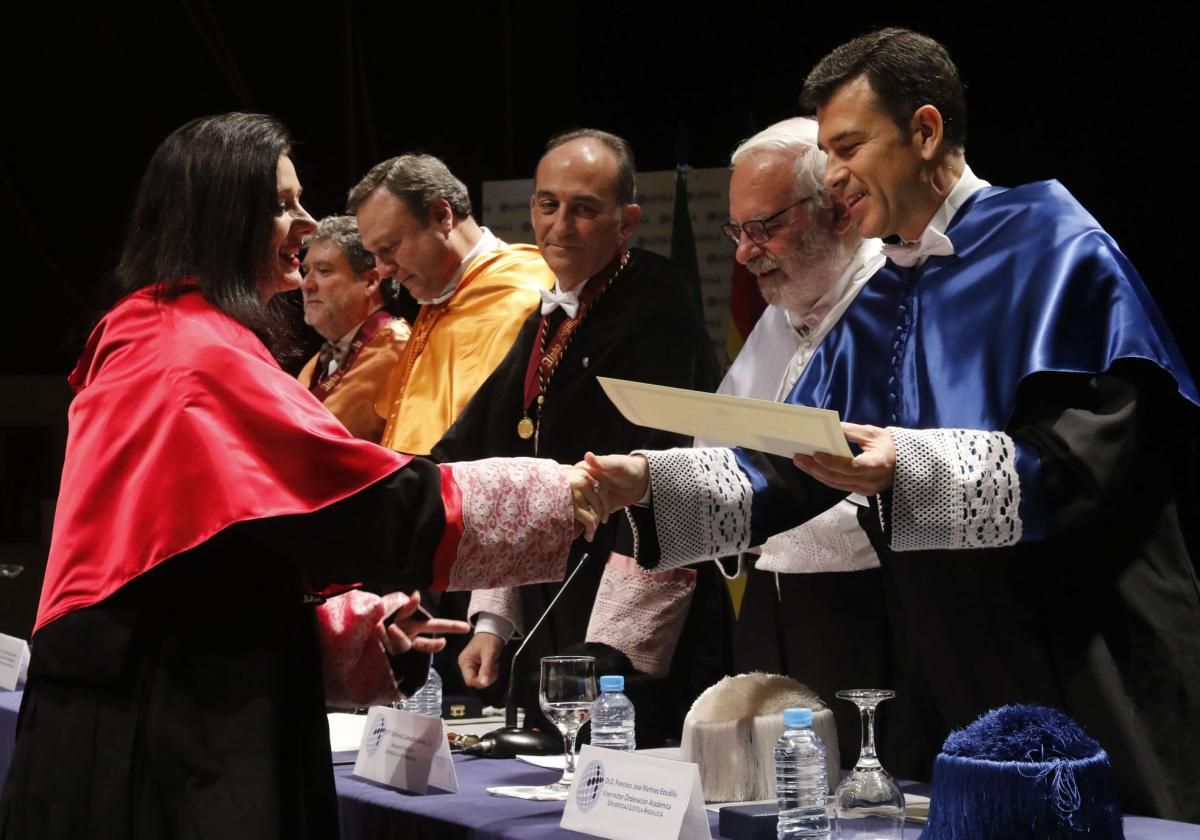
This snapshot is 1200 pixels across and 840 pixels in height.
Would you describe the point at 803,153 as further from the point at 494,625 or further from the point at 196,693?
the point at 196,693

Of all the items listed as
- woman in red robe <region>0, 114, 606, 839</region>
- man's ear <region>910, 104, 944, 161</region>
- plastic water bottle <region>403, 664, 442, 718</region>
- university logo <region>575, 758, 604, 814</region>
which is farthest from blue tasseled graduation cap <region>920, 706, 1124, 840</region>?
plastic water bottle <region>403, 664, 442, 718</region>

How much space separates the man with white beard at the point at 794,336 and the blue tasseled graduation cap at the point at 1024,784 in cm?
118

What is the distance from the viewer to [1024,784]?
1.58 metres

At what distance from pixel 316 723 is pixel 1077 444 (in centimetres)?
120

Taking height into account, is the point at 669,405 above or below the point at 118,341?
below

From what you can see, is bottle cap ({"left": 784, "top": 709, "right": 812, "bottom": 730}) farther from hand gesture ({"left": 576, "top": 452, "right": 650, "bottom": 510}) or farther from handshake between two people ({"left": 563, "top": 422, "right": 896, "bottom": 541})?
hand gesture ({"left": 576, "top": 452, "right": 650, "bottom": 510})

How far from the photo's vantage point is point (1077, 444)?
2.24 meters

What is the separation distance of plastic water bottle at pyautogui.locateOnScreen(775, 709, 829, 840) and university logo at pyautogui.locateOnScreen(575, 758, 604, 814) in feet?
0.78

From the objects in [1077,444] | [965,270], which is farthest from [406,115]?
[1077,444]

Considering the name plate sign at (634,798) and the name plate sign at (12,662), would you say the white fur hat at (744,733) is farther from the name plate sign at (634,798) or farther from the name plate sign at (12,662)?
the name plate sign at (12,662)

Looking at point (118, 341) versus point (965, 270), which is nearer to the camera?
point (118, 341)

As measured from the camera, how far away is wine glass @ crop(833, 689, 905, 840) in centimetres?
187

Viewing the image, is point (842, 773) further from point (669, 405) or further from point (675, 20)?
point (675, 20)

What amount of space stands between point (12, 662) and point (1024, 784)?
9.09 feet
